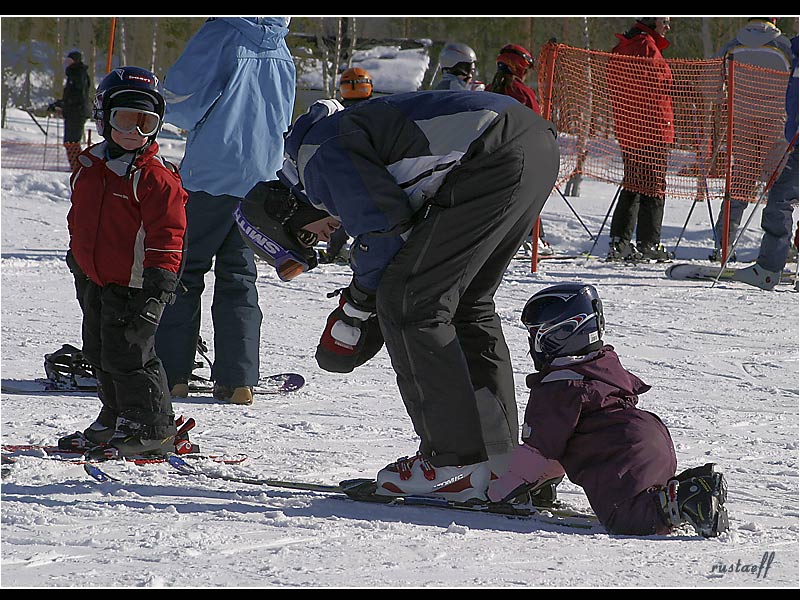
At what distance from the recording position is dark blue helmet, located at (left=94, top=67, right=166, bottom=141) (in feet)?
13.6

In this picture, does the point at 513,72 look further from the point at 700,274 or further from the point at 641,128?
the point at 700,274

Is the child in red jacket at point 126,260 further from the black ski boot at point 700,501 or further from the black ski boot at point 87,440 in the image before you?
the black ski boot at point 700,501

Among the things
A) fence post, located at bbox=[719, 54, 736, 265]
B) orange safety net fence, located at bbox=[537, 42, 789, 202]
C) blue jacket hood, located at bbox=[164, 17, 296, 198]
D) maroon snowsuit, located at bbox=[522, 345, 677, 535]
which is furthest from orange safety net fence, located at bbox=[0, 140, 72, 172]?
maroon snowsuit, located at bbox=[522, 345, 677, 535]

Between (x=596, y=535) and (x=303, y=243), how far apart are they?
1.35m

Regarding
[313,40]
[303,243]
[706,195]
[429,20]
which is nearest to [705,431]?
[303,243]

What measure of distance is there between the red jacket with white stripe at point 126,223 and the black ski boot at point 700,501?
2.04m

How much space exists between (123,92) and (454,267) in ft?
5.25

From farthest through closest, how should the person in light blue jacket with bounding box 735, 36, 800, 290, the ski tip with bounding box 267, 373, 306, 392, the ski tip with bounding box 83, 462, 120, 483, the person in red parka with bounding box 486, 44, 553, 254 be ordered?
the person in red parka with bounding box 486, 44, 553, 254 < the person in light blue jacket with bounding box 735, 36, 800, 290 < the ski tip with bounding box 267, 373, 306, 392 < the ski tip with bounding box 83, 462, 120, 483

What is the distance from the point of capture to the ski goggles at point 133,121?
4.14 m

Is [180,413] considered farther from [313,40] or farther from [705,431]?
[313,40]

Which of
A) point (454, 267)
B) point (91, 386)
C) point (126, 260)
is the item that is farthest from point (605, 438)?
point (91, 386)

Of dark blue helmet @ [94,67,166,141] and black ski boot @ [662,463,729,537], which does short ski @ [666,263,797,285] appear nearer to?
dark blue helmet @ [94,67,166,141]

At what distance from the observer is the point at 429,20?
32906mm

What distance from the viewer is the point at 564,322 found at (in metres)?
3.58
